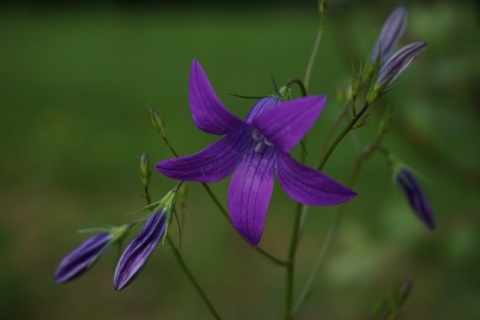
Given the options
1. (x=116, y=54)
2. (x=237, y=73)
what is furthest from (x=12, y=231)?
(x=116, y=54)

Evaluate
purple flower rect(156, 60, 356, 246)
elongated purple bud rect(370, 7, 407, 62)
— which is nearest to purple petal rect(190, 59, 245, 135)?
purple flower rect(156, 60, 356, 246)

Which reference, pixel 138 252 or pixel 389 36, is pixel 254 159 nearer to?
pixel 138 252

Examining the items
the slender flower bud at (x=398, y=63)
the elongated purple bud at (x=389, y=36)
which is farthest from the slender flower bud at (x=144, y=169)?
the elongated purple bud at (x=389, y=36)

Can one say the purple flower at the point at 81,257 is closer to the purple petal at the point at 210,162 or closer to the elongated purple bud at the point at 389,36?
the purple petal at the point at 210,162

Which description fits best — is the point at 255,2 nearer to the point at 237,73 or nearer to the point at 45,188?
the point at 237,73

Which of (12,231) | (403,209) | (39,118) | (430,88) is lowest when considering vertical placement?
(403,209)

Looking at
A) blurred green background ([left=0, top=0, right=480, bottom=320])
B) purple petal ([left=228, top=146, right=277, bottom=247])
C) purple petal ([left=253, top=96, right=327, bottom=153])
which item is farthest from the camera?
blurred green background ([left=0, top=0, right=480, bottom=320])

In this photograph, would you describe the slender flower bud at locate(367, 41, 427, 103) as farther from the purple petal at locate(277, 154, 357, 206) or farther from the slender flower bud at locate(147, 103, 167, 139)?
the slender flower bud at locate(147, 103, 167, 139)
